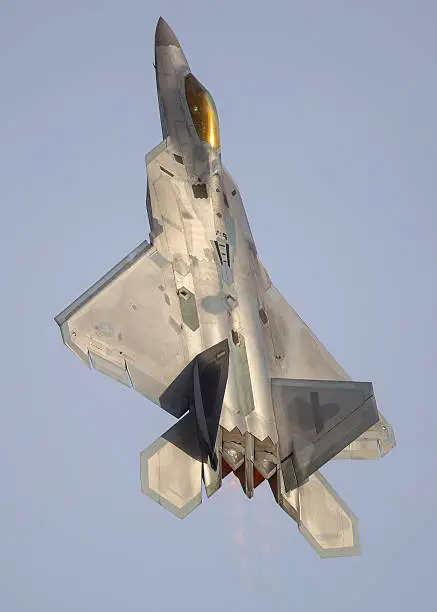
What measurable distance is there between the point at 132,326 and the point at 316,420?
483 cm

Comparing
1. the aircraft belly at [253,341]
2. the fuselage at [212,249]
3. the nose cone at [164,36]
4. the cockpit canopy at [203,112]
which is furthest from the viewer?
the nose cone at [164,36]

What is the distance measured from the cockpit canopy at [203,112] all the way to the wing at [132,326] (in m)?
4.54

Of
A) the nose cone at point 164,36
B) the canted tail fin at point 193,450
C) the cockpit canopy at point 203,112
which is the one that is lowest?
the canted tail fin at point 193,450

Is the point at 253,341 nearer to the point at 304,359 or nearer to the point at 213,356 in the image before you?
the point at 213,356

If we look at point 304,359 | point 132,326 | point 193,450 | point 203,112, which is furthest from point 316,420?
point 203,112

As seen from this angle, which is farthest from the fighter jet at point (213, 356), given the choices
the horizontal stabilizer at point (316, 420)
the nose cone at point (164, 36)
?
the nose cone at point (164, 36)

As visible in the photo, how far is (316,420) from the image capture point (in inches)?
976

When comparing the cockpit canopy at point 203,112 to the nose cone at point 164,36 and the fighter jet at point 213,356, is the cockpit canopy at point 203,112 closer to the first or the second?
the fighter jet at point 213,356

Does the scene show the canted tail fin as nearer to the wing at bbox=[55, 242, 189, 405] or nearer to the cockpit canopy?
the wing at bbox=[55, 242, 189, 405]

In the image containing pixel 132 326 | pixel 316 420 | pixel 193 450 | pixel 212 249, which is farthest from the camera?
pixel 212 249

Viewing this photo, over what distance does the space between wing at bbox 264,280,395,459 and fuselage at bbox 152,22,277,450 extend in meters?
0.50

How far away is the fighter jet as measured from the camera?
24.2 m

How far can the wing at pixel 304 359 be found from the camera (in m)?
27.8

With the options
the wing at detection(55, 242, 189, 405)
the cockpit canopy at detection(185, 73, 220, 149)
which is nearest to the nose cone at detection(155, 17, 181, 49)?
the cockpit canopy at detection(185, 73, 220, 149)
